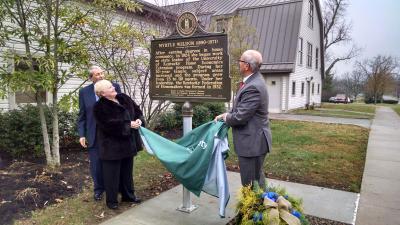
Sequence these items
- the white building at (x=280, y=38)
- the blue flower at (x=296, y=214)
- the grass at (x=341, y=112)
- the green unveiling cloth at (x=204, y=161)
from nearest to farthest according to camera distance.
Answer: the blue flower at (x=296, y=214) → the green unveiling cloth at (x=204, y=161) → the white building at (x=280, y=38) → the grass at (x=341, y=112)

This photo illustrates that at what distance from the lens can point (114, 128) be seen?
437 cm

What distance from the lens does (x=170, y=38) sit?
475 centimetres

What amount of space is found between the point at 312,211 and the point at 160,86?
267 cm

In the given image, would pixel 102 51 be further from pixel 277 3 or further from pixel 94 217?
pixel 277 3

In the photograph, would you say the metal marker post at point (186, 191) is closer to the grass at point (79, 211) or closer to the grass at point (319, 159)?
the grass at point (79, 211)

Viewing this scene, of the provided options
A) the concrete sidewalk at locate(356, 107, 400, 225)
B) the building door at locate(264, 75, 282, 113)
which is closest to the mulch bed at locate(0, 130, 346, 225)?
the concrete sidewalk at locate(356, 107, 400, 225)

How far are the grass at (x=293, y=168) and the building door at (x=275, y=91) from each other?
10835 mm

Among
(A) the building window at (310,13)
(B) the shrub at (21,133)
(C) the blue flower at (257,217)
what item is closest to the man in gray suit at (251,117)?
(C) the blue flower at (257,217)

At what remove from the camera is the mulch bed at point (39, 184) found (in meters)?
4.72

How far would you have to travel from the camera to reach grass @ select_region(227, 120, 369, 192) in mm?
6473

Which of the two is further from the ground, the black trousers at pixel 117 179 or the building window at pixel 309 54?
the building window at pixel 309 54

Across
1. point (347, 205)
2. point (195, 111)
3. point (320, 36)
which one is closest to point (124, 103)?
point (347, 205)

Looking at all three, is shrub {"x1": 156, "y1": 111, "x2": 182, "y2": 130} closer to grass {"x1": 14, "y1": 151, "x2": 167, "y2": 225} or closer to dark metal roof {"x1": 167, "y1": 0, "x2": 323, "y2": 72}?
grass {"x1": 14, "y1": 151, "x2": 167, "y2": 225}

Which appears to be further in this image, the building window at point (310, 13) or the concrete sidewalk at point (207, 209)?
the building window at point (310, 13)
